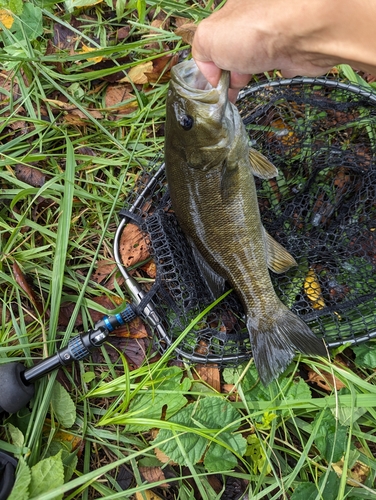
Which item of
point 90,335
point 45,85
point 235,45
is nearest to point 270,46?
point 235,45

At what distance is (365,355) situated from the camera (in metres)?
2.46

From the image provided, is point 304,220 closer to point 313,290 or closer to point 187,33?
point 313,290

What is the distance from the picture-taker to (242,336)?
2500mm

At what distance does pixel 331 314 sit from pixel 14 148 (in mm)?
2383

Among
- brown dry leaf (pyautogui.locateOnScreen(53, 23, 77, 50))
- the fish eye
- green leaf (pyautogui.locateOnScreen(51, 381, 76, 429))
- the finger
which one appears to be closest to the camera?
the finger

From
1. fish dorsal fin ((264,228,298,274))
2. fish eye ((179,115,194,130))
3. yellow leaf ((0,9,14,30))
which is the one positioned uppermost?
yellow leaf ((0,9,14,30))

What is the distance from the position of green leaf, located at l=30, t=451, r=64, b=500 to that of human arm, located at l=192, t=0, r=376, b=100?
2177mm

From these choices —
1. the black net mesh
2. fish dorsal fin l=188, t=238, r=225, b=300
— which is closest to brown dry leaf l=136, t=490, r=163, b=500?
the black net mesh

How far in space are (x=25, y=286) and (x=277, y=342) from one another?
63.7 inches

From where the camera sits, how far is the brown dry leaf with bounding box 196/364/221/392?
2586 millimetres

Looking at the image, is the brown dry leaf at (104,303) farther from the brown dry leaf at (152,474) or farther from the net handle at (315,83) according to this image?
the net handle at (315,83)

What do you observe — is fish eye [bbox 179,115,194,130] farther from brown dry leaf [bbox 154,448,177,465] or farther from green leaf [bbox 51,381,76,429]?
brown dry leaf [bbox 154,448,177,465]

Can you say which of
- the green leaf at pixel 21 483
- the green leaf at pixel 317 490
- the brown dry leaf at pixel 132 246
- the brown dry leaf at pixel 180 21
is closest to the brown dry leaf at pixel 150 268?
the brown dry leaf at pixel 132 246

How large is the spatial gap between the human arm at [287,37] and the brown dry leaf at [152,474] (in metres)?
2.19
